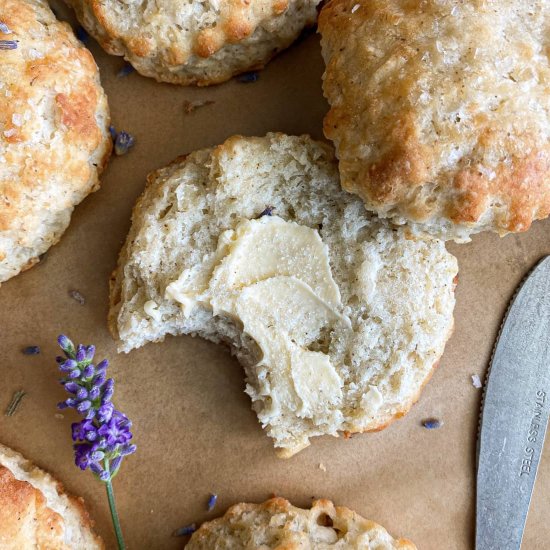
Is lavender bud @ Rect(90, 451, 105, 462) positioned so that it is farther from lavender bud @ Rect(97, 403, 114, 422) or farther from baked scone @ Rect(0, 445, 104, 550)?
baked scone @ Rect(0, 445, 104, 550)

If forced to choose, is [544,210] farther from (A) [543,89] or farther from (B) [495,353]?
(B) [495,353]

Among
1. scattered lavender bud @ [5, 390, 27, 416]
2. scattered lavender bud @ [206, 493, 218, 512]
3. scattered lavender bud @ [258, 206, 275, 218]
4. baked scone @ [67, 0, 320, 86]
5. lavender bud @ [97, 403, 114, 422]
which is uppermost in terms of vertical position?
baked scone @ [67, 0, 320, 86]

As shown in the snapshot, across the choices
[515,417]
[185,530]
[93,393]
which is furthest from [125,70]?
[515,417]

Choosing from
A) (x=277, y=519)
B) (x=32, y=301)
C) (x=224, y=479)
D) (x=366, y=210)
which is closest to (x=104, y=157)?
(x=32, y=301)

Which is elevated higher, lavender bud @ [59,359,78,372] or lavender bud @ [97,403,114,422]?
lavender bud @ [59,359,78,372]

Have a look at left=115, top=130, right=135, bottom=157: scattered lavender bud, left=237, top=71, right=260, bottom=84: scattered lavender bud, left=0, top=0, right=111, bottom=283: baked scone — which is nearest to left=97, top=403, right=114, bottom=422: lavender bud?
left=0, top=0, right=111, bottom=283: baked scone

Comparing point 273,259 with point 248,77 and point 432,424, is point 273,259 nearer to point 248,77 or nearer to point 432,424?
point 248,77

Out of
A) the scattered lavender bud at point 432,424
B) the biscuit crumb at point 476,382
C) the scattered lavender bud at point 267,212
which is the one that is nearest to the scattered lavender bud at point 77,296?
the scattered lavender bud at point 267,212
